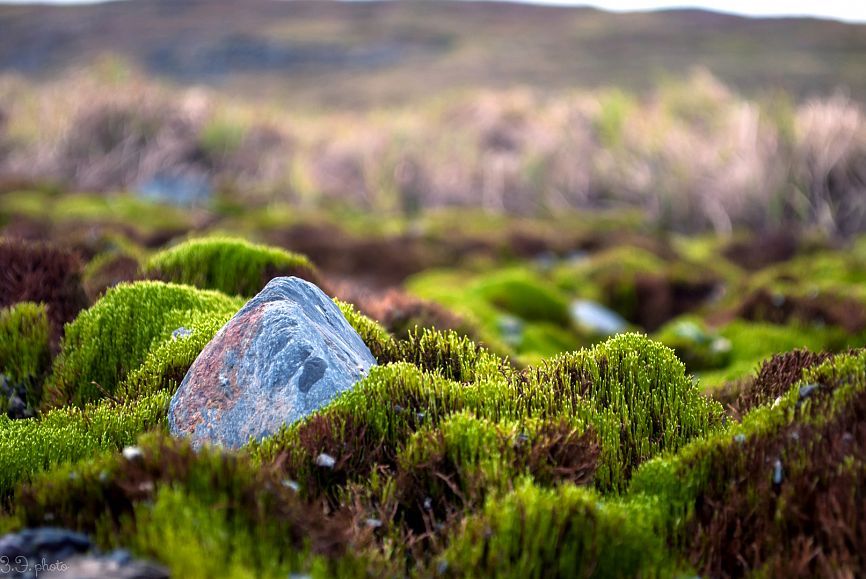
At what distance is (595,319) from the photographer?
13.1 metres

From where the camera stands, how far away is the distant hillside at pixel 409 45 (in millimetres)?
119438

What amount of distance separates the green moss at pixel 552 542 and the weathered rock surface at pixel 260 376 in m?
1.20

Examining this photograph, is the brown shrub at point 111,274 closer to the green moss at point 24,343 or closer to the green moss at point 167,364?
the green moss at point 24,343

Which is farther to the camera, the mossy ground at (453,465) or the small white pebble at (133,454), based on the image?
the small white pebble at (133,454)

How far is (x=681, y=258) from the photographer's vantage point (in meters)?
19.7

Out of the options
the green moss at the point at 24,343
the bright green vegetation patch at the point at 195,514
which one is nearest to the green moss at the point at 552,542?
the bright green vegetation patch at the point at 195,514

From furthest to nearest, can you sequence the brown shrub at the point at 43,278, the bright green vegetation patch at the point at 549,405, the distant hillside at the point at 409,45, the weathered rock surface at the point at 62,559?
the distant hillside at the point at 409,45 < the brown shrub at the point at 43,278 < the bright green vegetation patch at the point at 549,405 < the weathered rock surface at the point at 62,559

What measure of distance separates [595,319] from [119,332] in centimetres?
923

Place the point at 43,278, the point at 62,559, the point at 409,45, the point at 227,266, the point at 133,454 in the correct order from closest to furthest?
the point at 62,559 < the point at 133,454 < the point at 43,278 < the point at 227,266 < the point at 409,45

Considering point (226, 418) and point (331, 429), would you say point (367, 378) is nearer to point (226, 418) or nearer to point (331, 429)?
point (331, 429)

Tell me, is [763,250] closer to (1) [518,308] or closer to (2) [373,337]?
(1) [518,308]

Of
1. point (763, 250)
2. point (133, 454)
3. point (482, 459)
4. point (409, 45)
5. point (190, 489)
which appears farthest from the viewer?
point (409, 45)

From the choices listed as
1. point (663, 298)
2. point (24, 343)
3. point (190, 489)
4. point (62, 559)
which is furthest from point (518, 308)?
point (62, 559)

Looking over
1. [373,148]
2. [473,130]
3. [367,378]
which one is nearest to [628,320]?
[367,378]
